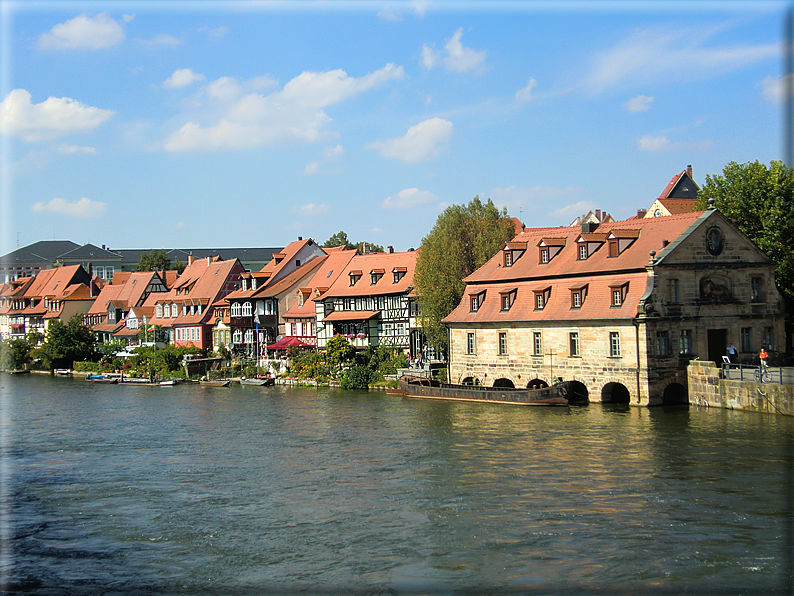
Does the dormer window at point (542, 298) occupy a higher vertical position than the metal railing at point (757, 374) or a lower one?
higher

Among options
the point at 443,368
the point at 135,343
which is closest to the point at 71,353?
the point at 135,343

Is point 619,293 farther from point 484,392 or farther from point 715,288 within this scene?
point 484,392

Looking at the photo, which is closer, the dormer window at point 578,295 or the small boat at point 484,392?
the small boat at point 484,392

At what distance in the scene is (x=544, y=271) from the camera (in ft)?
171

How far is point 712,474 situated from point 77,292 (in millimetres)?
106736

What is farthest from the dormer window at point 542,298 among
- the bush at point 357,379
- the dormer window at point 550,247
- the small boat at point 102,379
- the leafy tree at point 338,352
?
the small boat at point 102,379

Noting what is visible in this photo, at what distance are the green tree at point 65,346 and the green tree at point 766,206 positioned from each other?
71840 mm

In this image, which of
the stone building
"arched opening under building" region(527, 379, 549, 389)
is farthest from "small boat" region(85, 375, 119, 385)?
"arched opening under building" region(527, 379, 549, 389)

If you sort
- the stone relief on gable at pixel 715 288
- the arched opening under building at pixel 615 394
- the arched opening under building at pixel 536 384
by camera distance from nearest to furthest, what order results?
the stone relief on gable at pixel 715 288 < the arched opening under building at pixel 615 394 < the arched opening under building at pixel 536 384

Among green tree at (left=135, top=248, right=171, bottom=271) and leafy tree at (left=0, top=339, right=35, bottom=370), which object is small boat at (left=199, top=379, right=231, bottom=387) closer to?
leafy tree at (left=0, top=339, right=35, bottom=370)

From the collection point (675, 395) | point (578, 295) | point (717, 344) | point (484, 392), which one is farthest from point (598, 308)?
point (484, 392)

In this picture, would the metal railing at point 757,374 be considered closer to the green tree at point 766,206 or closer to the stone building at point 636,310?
the stone building at point 636,310

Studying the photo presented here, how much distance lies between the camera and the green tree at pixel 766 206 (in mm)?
51219

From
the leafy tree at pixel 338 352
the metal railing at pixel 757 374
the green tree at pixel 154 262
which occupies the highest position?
the green tree at pixel 154 262
